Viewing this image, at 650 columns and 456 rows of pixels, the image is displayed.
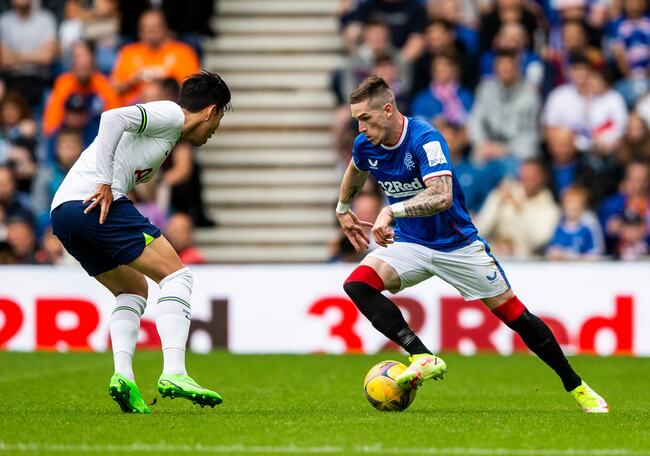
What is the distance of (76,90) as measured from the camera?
17312 millimetres

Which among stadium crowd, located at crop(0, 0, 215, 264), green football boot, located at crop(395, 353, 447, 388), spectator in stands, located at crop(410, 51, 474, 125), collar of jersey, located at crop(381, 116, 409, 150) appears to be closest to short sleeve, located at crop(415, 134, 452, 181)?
collar of jersey, located at crop(381, 116, 409, 150)

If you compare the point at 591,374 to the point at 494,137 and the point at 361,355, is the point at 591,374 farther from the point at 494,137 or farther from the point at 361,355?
the point at 494,137

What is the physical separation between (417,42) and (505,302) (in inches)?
352

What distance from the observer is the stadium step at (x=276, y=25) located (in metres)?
18.7

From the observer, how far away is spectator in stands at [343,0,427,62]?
17.6m

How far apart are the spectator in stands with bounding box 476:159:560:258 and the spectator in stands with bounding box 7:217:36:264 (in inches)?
209

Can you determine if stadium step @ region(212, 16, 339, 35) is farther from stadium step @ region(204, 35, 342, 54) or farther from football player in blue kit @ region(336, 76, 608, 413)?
football player in blue kit @ region(336, 76, 608, 413)

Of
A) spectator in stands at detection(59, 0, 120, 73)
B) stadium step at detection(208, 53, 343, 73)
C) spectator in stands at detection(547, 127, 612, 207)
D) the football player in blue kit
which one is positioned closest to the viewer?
the football player in blue kit

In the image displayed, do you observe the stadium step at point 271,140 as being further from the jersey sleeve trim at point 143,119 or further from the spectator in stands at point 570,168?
the jersey sleeve trim at point 143,119

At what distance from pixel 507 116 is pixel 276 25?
3.96 meters

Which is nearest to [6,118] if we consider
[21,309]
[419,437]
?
[21,309]

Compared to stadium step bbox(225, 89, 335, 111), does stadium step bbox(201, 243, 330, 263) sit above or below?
below

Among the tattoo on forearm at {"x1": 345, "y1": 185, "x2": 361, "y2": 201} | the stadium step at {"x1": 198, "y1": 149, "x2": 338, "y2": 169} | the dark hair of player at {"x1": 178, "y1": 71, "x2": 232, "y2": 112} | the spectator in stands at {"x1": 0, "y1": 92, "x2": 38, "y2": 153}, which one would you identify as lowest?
the stadium step at {"x1": 198, "y1": 149, "x2": 338, "y2": 169}

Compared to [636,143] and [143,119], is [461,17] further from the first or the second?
[143,119]
